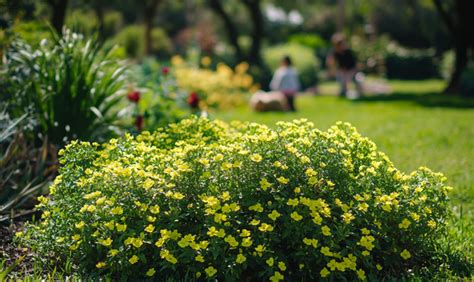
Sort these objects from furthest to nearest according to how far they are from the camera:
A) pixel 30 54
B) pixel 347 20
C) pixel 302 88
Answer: pixel 347 20 → pixel 302 88 → pixel 30 54

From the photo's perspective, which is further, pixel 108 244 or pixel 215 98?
pixel 215 98

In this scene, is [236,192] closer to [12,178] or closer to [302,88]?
[12,178]

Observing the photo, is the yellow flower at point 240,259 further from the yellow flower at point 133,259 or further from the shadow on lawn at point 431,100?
the shadow on lawn at point 431,100

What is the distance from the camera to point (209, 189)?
3.99 m

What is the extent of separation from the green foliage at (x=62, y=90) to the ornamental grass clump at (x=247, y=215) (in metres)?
2.19

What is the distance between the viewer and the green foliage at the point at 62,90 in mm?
6277

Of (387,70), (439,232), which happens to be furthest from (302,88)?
(439,232)

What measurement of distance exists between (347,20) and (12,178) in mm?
48302

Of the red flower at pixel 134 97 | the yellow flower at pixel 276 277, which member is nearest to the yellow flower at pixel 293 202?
the yellow flower at pixel 276 277

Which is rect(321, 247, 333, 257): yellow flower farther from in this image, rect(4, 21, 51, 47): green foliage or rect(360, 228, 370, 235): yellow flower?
rect(4, 21, 51, 47): green foliage

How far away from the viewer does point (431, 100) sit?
54.2 ft

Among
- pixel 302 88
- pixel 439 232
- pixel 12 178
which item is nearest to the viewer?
pixel 439 232

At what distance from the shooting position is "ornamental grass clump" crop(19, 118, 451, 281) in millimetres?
3785

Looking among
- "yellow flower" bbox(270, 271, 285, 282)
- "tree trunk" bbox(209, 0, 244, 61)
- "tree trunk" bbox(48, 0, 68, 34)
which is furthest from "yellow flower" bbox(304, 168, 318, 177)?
"tree trunk" bbox(209, 0, 244, 61)
